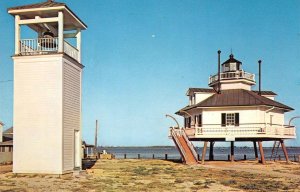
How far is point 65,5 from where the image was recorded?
2572 centimetres

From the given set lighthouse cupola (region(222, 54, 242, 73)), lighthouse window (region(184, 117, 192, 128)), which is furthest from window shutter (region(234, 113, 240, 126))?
lighthouse window (region(184, 117, 192, 128))

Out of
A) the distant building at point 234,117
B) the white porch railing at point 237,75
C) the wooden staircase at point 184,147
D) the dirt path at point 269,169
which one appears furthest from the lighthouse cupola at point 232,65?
the dirt path at point 269,169

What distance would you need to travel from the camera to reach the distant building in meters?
39.9

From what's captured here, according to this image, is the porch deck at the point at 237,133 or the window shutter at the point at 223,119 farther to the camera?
the window shutter at the point at 223,119

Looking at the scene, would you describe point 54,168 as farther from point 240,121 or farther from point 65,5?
point 240,121

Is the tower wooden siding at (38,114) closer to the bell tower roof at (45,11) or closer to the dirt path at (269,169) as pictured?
the bell tower roof at (45,11)

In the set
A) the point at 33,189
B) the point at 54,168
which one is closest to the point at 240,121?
the point at 54,168

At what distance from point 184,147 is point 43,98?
64.1 feet

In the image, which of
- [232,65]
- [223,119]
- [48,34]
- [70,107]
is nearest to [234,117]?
[223,119]

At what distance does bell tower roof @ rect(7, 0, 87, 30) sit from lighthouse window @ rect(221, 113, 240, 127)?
1874cm

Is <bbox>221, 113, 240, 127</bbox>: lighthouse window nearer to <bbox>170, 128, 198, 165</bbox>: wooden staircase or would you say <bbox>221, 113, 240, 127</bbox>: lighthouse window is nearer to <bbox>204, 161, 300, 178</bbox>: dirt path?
<bbox>170, 128, 198, 165</bbox>: wooden staircase

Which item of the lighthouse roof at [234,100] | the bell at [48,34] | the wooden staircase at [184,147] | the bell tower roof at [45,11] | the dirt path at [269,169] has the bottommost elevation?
the dirt path at [269,169]

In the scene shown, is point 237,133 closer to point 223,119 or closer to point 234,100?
point 223,119

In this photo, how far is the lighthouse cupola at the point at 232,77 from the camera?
4353 centimetres
